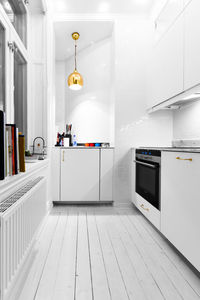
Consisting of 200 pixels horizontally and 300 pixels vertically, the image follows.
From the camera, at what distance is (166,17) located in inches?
98.1

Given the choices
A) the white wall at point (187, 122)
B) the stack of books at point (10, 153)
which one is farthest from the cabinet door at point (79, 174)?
the stack of books at point (10, 153)

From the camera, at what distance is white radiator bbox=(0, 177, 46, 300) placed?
97 cm

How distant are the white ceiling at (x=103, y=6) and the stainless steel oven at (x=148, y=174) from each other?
1961mm

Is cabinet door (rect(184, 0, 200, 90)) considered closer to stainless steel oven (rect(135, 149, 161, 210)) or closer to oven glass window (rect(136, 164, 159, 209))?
stainless steel oven (rect(135, 149, 161, 210))

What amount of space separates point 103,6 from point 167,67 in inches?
51.7

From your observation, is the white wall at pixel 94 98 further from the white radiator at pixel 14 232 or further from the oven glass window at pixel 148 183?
the white radiator at pixel 14 232

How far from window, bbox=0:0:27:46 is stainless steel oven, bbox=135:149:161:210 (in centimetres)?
189

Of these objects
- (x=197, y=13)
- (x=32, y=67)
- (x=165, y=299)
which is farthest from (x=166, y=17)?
(x=165, y=299)

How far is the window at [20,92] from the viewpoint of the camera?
224 centimetres

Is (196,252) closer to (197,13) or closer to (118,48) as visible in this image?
(197,13)

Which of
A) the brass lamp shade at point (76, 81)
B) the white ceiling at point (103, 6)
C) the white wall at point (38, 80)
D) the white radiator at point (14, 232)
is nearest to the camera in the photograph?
the white radiator at point (14, 232)

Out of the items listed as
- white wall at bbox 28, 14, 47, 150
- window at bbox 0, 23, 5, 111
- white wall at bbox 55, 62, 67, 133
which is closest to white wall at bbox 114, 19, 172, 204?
white wall at bbox 28, 14, 47, 150

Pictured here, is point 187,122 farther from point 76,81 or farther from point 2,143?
point 2,143

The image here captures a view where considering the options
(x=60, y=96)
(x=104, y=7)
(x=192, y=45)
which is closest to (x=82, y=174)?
(x=60, y=96)
